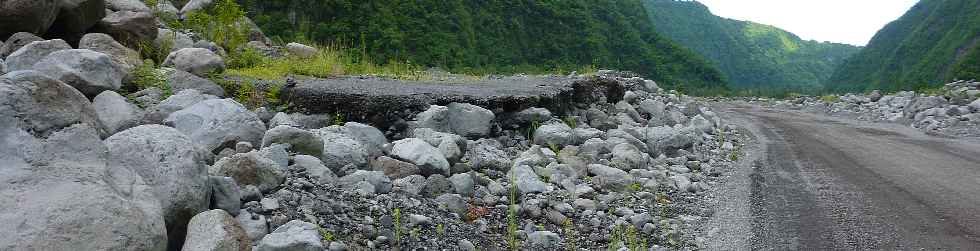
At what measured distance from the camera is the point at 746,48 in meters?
93.9

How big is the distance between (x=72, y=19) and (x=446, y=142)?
4.74 metres

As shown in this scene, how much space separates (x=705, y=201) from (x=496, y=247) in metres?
2.32

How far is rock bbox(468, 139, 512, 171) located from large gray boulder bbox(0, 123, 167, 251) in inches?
111

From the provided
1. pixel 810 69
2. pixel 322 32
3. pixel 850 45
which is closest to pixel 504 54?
pixel 322 32

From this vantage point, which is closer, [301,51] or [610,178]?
[610,178]

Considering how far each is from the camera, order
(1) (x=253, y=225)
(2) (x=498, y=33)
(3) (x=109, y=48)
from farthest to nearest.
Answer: (2) (x=498, y=33) < (3) (x=109, y=48) < (1) (x=253, y=225)

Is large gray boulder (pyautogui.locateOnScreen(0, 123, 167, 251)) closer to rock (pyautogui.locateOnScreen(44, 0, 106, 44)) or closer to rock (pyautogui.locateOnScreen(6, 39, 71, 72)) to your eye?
rock (pyautogui.locateOnScreen(6, 39, 71, 72))

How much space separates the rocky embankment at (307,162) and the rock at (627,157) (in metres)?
0.02

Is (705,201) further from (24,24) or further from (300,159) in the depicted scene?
(24,24)

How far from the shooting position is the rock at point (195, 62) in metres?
6.97

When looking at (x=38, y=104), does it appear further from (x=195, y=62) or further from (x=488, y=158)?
(x=195, y=62)

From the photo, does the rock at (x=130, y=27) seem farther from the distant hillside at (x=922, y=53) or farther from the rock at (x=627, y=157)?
the distant hillside at (x=922, y=53)

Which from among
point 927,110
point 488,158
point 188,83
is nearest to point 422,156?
point 488,158

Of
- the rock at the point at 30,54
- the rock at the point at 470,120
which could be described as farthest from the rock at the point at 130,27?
the rock at the point at 470,120
